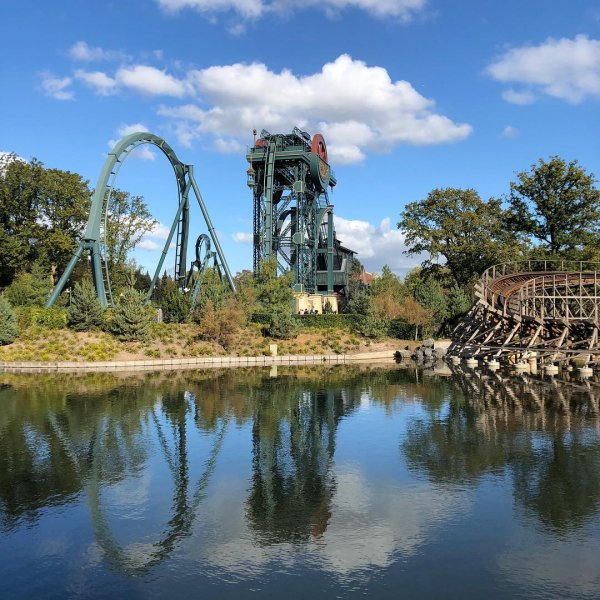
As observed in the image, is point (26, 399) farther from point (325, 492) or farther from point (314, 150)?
point (314, 150)

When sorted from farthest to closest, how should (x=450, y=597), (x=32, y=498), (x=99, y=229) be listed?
1. (x=99, y=229)
2. (x=32, y=498)
3. (x=450, y=597)

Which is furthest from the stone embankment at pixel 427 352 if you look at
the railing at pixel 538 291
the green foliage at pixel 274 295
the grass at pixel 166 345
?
the green foliage at pixel 274 295

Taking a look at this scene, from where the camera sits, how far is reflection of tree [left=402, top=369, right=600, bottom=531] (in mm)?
13617

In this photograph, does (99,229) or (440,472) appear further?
(99,229)

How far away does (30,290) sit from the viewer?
163 feet

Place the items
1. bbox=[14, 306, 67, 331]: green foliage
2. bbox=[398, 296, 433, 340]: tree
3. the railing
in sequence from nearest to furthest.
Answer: the railing < bbox=[14, 306, 67, 331]: green foliage < bbox=[398, 296, 433, 340]: tree

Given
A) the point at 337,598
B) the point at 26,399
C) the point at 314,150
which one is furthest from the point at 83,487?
the point at 314,150

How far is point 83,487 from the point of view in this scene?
14.7 meters

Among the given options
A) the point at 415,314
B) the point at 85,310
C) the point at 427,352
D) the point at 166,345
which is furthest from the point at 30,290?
the point at 427,352

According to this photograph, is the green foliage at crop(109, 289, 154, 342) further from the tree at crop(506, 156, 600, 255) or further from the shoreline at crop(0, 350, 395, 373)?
the tree at crop(506, 156, 600, 255)

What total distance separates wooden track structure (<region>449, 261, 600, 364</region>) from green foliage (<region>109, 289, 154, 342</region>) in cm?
2461

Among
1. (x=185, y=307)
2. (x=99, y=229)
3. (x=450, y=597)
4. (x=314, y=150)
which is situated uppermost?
(x=314, y=150)

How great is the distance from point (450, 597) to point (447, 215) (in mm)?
53972

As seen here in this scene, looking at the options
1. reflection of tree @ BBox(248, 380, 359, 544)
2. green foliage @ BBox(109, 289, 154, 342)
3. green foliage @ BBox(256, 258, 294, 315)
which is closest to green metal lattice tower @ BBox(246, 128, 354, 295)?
green foliage @ BBox(256, 258, 294, 315)
